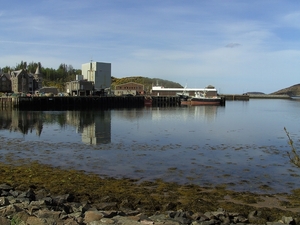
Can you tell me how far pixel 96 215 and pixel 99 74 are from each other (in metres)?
97.1

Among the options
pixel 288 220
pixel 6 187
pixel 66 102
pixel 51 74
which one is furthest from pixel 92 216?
pixel 51 74

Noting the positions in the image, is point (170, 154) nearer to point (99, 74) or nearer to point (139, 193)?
point (139, 193)

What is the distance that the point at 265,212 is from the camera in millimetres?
10883

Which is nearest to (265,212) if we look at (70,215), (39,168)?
(70,215)

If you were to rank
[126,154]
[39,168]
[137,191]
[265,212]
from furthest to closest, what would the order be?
[126,154]
[39,168]
[137,191]
[265,212]

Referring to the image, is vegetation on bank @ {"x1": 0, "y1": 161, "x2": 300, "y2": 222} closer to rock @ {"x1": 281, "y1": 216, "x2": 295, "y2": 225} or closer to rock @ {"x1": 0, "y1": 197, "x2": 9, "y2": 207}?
rock @ {"x1": 281, "y1": 216, "x2": 295, "y2": 225}

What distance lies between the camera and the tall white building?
4090 inches

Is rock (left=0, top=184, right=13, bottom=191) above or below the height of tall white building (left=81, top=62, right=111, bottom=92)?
below

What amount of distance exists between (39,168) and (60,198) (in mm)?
6074

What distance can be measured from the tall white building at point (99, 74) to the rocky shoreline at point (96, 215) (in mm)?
92886

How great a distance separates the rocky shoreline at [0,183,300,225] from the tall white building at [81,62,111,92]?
92.9 meters

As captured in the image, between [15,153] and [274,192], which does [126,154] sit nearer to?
[15,153]

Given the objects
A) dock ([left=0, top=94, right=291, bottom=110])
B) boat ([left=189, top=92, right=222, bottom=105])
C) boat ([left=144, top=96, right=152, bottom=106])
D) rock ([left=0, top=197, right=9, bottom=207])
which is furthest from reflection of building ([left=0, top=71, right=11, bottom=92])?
rock ([left=0, top=197, right=9, bottom=207])

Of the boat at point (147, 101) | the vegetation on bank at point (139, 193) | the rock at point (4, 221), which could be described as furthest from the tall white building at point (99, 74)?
the rock at point (4, 221)
